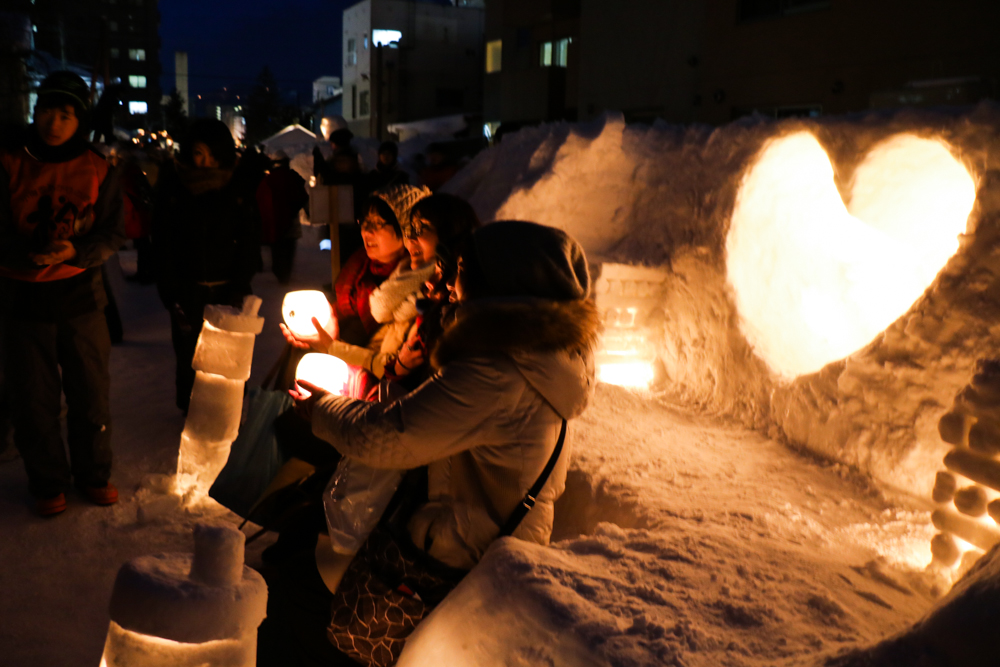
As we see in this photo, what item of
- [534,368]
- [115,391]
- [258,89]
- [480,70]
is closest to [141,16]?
[258,89]

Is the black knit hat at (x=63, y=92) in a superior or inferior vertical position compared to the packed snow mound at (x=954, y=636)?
superior

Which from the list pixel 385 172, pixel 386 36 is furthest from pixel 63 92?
pixel 386 36

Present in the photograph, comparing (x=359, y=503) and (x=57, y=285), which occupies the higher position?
(x=57, y=285)

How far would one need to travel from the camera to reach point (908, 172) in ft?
13.4

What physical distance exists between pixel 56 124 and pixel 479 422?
285cm

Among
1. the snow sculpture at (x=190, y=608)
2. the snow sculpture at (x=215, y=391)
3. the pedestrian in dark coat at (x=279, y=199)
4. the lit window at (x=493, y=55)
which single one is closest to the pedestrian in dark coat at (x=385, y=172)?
the pedestrian in dark coat at (x=279, y=199)

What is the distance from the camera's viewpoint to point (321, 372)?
2.44 metres

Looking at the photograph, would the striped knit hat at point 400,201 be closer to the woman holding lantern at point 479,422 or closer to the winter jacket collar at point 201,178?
the woman holding lantern at point 479,422

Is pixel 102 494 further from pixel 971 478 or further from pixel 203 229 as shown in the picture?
pixel 971 478

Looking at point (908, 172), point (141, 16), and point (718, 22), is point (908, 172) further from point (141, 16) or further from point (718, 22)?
point (141, 16)

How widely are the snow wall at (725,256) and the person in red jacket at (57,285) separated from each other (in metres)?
3.02

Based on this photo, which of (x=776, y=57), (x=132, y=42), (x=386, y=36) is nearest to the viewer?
(x=776, y=57)

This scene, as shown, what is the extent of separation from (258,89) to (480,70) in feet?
78.2

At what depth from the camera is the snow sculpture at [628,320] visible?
5305 millimetres
